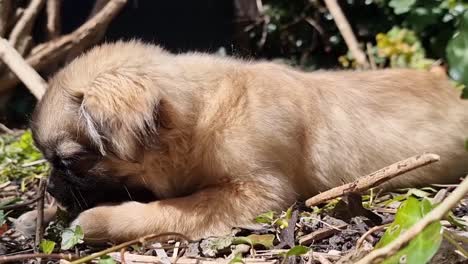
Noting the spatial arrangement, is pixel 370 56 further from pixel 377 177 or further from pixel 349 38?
pixel 377 177

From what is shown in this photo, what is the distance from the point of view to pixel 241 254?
2281mm

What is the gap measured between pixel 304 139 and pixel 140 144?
30.2 inches

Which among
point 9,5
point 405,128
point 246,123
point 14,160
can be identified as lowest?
point 14,160

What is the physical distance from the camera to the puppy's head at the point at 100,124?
242 cm

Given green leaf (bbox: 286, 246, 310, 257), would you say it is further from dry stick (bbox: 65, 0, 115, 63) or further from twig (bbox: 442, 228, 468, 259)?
dry stick (bbox: 65, 0, 115, 63)

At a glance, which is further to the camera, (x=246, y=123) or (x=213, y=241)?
(x=246, y=123)

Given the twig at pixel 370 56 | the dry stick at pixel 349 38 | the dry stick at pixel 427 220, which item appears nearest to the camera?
the dry stick at pixel 427 220

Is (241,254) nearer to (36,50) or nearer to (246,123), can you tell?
(246,123)

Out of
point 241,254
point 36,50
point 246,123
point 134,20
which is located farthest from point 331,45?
point 241,254

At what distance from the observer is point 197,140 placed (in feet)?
8.68

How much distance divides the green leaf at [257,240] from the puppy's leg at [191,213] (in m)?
0.19

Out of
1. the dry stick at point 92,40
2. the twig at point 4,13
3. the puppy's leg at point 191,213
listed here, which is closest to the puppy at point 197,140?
the puppy's leg at point 191,213

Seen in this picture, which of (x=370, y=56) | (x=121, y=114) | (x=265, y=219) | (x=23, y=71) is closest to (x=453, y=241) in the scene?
(x=265, y=219)

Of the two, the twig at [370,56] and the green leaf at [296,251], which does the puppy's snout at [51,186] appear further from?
the twig at [370,56]
